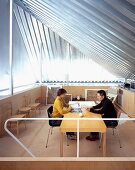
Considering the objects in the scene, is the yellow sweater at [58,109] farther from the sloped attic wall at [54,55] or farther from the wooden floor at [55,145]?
the sloped attic wall at [54,55]

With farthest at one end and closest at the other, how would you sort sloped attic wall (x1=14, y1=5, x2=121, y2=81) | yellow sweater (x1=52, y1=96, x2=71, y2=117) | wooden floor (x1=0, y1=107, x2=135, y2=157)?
sloped attic wall (x1=14, y1=5, x2=121, y2=81) → yellow sweater (x1=52, y1=96, x2=71, y2=117) → wooden floor (x1=0, y1=107, x2=135, y2=157)

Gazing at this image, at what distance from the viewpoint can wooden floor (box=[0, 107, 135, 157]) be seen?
4387mm

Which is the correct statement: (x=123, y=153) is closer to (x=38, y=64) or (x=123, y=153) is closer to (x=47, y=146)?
(x=47, y=146)

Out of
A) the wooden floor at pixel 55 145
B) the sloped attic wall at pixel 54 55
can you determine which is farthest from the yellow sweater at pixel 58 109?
the sloped attic wall at pixel 54 55

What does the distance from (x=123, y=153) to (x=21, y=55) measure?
7303 mm

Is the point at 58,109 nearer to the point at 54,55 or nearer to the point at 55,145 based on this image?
the point at 55,145

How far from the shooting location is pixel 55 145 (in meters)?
4.90

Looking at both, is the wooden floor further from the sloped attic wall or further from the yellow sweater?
the sloped attic wall

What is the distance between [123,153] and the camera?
4426 mm

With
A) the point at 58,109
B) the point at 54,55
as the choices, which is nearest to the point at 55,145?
the point at 58,109

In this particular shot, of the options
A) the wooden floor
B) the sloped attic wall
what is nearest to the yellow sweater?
the wooden floor

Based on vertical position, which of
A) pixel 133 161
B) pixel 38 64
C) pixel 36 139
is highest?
pixel 38 64

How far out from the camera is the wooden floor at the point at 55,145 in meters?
4.39

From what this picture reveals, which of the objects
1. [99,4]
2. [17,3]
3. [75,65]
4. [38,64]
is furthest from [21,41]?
[99,4]
